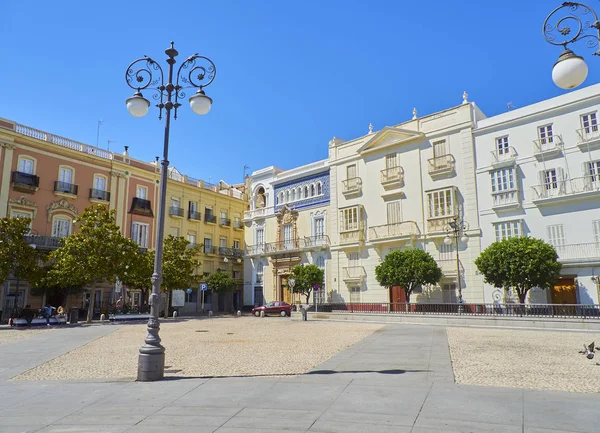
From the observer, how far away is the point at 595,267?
24.1 metres

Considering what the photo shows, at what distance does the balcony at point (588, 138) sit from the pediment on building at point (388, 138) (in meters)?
9.78

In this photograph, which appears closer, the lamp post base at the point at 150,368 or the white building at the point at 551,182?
the lamp post base at the point at 150,368

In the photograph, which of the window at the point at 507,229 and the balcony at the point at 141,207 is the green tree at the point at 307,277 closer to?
the balcony at the point at 141,207

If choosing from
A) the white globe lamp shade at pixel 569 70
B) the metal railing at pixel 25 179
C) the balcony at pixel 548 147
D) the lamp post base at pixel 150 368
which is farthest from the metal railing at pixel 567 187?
the metal railing at pixel 25 179

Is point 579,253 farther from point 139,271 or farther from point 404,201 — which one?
point 139,271

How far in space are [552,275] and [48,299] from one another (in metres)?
31.0

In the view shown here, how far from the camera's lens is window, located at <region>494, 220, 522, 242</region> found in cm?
2727

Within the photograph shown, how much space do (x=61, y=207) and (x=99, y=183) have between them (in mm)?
3787

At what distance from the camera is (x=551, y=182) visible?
86.7 ft

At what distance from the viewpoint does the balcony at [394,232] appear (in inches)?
1246

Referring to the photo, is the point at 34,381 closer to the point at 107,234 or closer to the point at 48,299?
the point at 107,234

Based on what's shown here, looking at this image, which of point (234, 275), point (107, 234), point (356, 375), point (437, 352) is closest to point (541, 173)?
point (437, 352)

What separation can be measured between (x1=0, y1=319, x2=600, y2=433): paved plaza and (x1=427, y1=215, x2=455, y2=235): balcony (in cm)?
2214

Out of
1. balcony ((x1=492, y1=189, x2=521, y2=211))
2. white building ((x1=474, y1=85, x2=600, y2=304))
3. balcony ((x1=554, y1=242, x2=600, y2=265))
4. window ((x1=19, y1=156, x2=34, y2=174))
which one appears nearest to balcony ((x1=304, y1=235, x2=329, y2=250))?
white building ((x1=474, y1=85, x2=600, y2=304))
